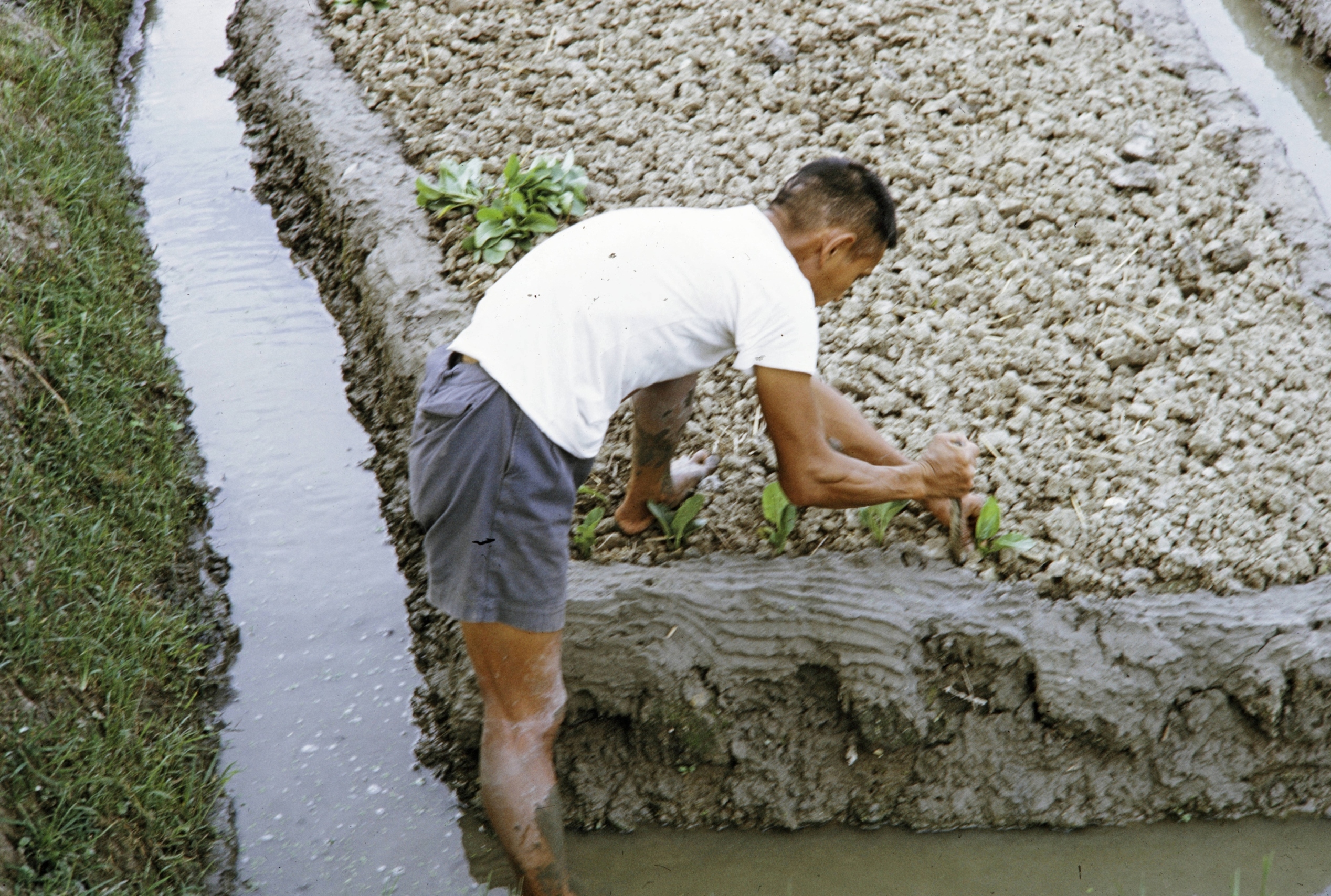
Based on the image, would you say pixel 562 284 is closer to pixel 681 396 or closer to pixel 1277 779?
pixel 681 396

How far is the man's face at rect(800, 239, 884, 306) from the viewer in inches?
93.1

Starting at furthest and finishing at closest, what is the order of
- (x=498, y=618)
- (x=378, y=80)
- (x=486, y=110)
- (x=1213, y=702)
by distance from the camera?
(x=378, y=80) < (x=486, y=110) < (x=1213, y=702) < (x=498, y=618)

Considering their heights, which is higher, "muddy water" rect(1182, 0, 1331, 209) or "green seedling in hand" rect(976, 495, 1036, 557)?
"muddy water" rect(1182, 0, 1331, 209)

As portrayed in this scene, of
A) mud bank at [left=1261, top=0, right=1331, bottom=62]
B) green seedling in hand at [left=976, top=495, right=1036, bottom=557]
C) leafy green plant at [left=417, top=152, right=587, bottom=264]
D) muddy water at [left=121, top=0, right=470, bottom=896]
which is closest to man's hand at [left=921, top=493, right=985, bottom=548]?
green seedling in hand at [left=976, top=495, right=1036, bottom=557]

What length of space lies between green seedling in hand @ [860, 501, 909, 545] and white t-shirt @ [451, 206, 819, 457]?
2.44 feet

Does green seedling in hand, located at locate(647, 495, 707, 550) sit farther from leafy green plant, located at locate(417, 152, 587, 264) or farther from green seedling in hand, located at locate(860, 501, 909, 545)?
leafy green plant, located at locate(417, 152, 587, 264)

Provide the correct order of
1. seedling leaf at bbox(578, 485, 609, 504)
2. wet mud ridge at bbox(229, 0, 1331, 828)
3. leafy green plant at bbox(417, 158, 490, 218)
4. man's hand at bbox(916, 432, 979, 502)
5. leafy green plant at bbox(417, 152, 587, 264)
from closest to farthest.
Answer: man's hand at bbox(916, 432, 979, 502) < wet mud ridge at bbox(229, 0, 1331, 828) < seedling leaf at bbox(578, 485, 609, 504) < leafy green plant at bbox(417, 152, 587, 264) < leafy green plant at bbox(417, 158, 490, 218)

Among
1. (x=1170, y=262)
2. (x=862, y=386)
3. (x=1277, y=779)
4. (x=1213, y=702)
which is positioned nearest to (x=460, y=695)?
(x=862, y=386)

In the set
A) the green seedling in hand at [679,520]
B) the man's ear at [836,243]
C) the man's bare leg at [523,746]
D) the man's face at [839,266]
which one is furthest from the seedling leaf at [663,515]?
the man's ear at [836,243]

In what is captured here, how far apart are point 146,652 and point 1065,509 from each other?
8.20ft

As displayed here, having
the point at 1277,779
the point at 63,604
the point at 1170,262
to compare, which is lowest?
the point at 1277,779

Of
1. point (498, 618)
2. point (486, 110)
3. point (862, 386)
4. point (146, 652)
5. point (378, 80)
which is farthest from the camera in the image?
point (378, 80)

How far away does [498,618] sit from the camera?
2.22 m

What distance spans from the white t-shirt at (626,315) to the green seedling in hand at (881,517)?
0.75 m
